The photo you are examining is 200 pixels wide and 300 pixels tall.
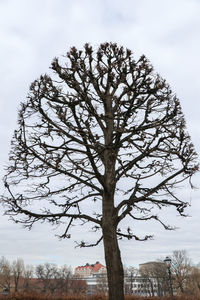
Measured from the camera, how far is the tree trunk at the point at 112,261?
6.21 m

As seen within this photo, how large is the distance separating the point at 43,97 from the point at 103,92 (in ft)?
6.21

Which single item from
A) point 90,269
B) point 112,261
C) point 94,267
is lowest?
point 90,269

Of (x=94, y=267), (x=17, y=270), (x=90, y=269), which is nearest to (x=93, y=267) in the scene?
(x=94, y=267)

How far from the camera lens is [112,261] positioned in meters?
6.36

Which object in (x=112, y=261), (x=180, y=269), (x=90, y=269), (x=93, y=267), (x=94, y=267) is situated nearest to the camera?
(x=112, y=261)

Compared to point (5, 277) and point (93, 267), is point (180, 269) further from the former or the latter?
point (93, 267)

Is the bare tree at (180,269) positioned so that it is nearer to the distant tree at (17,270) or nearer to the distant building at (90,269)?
the distant tree at (17,270)

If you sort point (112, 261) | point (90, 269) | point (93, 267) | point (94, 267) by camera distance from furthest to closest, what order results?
1. point (90, 269)
2. point (94, 267)
3. point (93, 267)
4. point (112, 261)

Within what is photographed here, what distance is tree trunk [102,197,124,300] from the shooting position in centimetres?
621

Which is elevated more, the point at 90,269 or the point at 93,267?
the point at 93,267

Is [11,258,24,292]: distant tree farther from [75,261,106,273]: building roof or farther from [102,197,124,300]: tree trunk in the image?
[75,261,106,273]: building roof

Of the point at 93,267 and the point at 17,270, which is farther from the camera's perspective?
the point at 93,267

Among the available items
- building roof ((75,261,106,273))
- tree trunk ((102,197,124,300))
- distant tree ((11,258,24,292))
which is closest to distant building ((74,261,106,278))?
building roof ((75,261,106,273))

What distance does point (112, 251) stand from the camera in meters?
6.43
